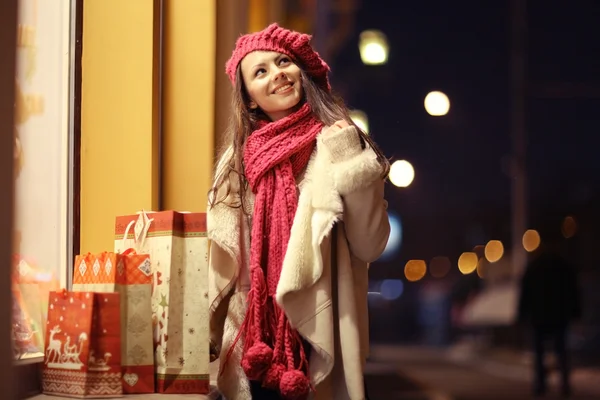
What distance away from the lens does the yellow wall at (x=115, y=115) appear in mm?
3340

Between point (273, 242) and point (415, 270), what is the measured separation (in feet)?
74.1

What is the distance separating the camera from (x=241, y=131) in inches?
112

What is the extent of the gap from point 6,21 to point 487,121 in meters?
30.8

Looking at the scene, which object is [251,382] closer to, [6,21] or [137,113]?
[137,113]

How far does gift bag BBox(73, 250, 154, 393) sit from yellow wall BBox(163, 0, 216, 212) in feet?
3.50

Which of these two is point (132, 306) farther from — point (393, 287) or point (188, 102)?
point (393, 287)

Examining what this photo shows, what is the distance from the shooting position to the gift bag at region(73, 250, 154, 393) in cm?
259

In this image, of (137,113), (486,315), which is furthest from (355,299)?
(486,315)

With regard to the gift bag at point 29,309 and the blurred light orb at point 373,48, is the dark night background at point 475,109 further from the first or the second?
the gift bag at point 29,309

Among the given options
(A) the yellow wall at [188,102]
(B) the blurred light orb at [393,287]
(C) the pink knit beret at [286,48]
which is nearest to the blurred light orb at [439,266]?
(B) the blurred light orb at [393,287]

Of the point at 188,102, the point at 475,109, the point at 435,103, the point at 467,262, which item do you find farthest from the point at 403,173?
the point at 475,109

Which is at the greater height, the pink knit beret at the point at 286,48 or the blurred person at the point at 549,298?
the pink knit beret at the point at 286,48

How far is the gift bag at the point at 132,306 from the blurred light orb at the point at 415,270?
68.9 ft

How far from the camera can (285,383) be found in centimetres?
250
